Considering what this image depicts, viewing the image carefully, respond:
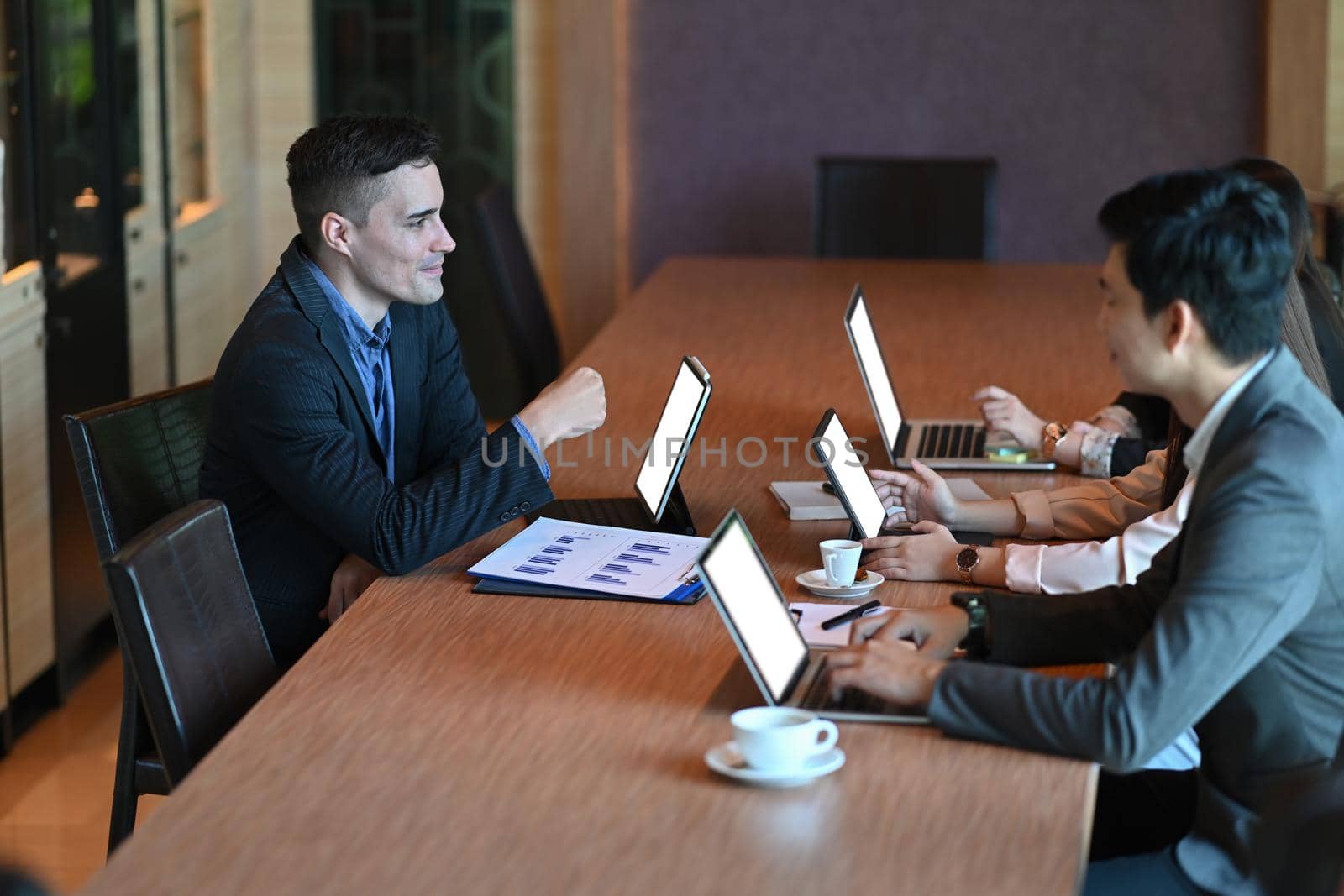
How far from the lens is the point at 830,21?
17.8 feet

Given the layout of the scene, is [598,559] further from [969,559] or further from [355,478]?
[969,559]

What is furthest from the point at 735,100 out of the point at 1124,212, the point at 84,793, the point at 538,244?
the point at 1124,212

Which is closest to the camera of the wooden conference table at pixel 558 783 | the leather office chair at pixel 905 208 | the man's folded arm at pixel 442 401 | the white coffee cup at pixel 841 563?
the wooden conference table at pixel 558 783

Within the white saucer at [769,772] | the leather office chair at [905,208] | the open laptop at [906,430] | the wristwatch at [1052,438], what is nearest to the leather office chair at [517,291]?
the leather office chair at [905,208]

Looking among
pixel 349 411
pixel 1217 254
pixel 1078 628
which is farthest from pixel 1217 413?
pixel 349 411

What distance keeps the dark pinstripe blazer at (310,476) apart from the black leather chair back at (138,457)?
9cm

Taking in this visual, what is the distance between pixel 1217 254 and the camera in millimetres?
1565

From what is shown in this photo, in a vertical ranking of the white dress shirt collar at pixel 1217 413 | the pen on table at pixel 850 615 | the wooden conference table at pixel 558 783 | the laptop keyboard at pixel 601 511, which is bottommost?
the wooden conference table at pixel 558 783

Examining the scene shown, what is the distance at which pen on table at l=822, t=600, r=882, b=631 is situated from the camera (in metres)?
1.96

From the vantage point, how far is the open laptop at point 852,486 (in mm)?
2160

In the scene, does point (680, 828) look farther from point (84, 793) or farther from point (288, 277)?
point (84, 793)

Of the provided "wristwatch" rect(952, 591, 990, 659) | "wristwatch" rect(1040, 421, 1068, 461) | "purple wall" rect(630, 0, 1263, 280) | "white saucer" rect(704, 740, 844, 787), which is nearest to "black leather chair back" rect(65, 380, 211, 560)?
"white saucer" rect(704, 740, 844, 787)

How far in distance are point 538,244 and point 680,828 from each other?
14.3 feet

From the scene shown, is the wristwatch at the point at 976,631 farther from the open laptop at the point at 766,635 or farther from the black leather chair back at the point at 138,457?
the black leather chair back at the point at 138,457
